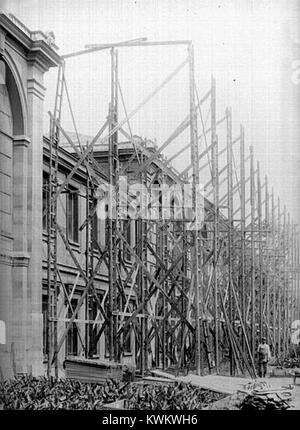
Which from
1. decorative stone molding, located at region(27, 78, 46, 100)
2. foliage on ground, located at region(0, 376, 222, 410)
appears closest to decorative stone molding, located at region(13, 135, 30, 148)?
decorative stone molding, located at region(27, 78, 46, 100)

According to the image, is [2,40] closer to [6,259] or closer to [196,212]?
[6,259]

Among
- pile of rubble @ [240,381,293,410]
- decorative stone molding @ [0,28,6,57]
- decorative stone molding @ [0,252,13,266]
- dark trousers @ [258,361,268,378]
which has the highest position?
decorative stone molding @ [0,28,6,57]

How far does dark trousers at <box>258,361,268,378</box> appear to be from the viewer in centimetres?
1246

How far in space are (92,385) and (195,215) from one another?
272 cm

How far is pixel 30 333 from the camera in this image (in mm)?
11766

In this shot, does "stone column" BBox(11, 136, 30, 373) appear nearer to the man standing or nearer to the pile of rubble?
the pile of rubble

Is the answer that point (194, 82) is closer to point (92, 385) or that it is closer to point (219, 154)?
point (219, 154)

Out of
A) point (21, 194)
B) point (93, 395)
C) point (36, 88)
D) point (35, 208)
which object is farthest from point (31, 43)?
point (93, 395)

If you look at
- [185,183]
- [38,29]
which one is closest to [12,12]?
[38,29]

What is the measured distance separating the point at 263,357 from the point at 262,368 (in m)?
0.73

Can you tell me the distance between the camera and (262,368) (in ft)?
42.7

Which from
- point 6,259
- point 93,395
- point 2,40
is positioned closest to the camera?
point 93,395

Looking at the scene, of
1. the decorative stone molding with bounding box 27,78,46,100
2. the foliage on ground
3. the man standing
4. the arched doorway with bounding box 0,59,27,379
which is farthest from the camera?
the man standing

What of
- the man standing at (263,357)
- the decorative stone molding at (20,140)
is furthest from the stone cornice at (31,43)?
the man standing at (263,357)
